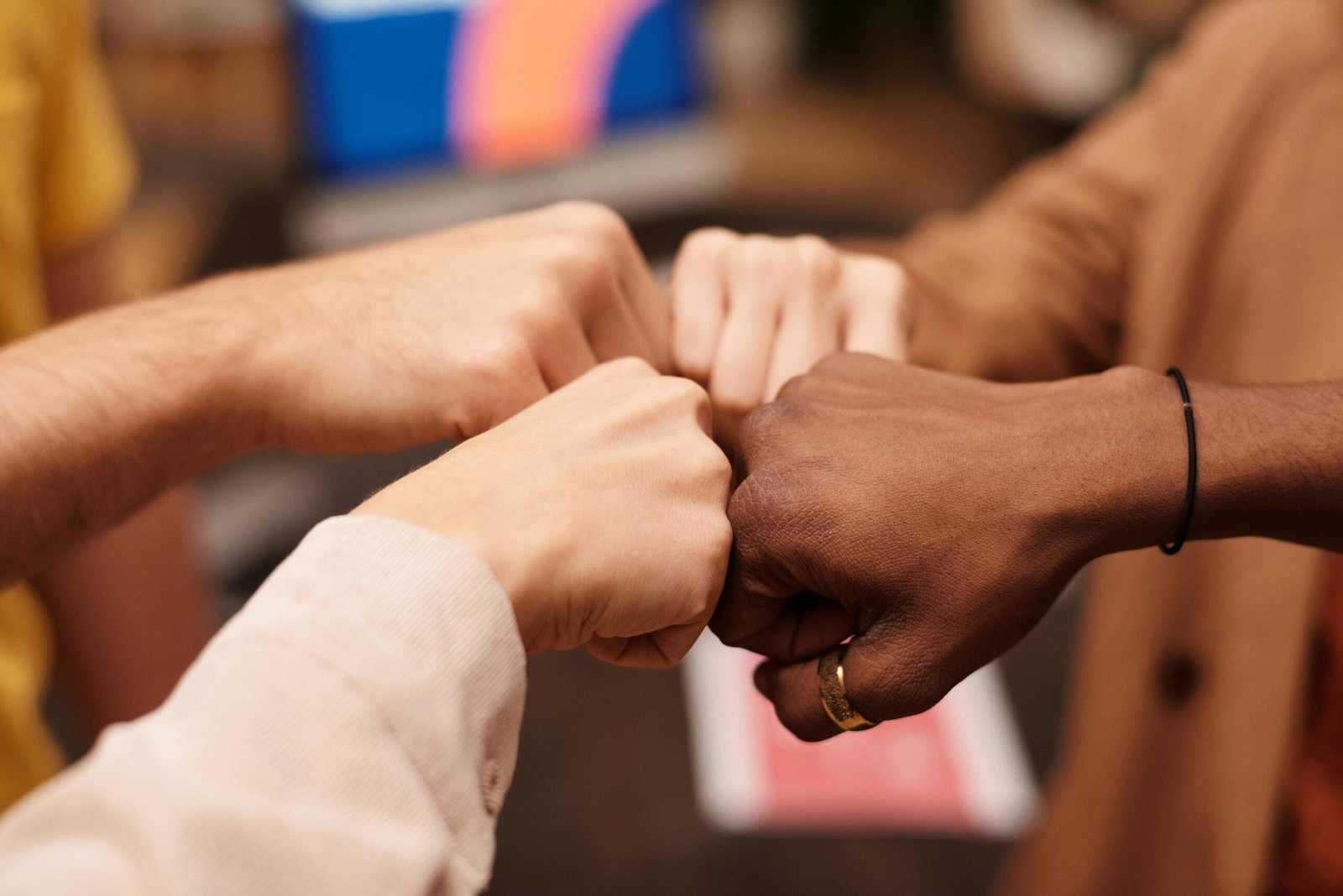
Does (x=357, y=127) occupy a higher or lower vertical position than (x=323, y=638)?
lower

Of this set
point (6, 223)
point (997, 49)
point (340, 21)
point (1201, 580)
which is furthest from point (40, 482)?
point (997, 49)

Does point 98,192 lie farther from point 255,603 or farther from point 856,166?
point 856,166

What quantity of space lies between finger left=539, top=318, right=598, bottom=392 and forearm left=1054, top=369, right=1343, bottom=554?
0.34 m

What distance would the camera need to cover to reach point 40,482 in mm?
732

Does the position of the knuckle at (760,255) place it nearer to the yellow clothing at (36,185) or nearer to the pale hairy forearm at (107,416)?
the pale hairy forearm at (107,416)

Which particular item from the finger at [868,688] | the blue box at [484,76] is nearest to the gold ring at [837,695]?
the finger at [868,688]

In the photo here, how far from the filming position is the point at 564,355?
29.9 inches

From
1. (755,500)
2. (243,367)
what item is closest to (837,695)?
(755,500)

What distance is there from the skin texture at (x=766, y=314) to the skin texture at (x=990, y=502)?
15 cm

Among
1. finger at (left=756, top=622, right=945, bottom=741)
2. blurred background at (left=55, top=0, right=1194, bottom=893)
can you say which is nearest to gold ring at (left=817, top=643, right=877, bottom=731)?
finger at (left=756, top=622, right=945, bottom=741)

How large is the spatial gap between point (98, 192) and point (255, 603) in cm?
73

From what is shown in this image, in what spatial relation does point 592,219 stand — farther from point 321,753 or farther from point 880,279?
point 321,753

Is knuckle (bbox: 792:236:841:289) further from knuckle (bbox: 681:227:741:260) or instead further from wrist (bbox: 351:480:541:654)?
wrist (bbox: 351:480:541:654)

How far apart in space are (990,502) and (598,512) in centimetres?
23
